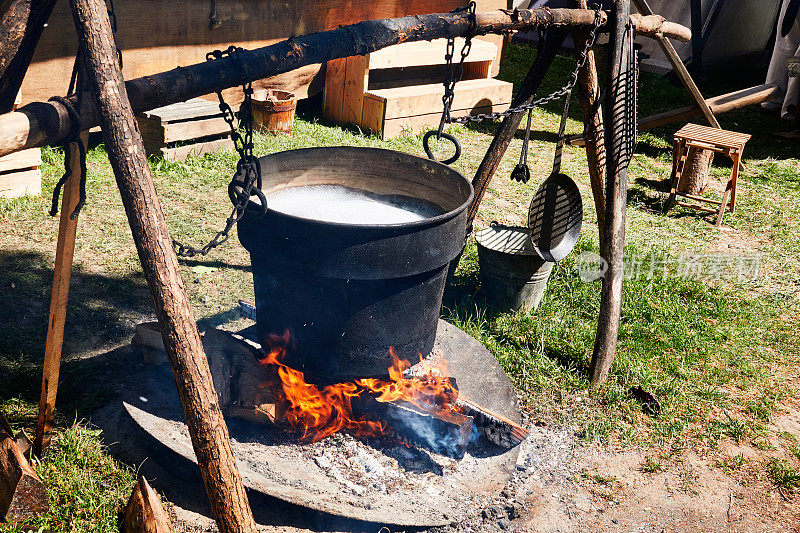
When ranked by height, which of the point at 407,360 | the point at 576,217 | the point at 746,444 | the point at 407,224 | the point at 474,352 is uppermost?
the point at 407,224

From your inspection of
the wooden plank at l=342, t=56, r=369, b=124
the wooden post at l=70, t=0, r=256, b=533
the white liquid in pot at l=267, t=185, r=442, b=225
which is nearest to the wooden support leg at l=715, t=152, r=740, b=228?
the wooden plank at l=342, t=56, r=369, b=124

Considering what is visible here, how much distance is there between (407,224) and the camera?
2.91 meters

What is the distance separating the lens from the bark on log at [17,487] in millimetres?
2725

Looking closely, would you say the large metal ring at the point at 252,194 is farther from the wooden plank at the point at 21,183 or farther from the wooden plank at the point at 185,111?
the wooden plank at the point at 185,111

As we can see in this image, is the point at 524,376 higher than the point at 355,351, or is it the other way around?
the point at 355,351

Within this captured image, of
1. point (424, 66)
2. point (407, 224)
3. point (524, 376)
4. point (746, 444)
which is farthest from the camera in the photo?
point (424, 66)

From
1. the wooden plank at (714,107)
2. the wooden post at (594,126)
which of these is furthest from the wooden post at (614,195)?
the wooden plank at (714,107)

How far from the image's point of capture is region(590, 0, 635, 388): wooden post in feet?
12.9

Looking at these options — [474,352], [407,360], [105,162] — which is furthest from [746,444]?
[105,162]

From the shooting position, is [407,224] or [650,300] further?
[650,300]

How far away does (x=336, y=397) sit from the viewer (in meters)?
3.41

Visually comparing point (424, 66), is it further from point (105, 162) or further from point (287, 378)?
point (287, 378)

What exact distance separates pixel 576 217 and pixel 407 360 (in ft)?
6.25

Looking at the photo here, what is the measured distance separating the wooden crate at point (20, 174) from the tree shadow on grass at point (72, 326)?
969 mm
